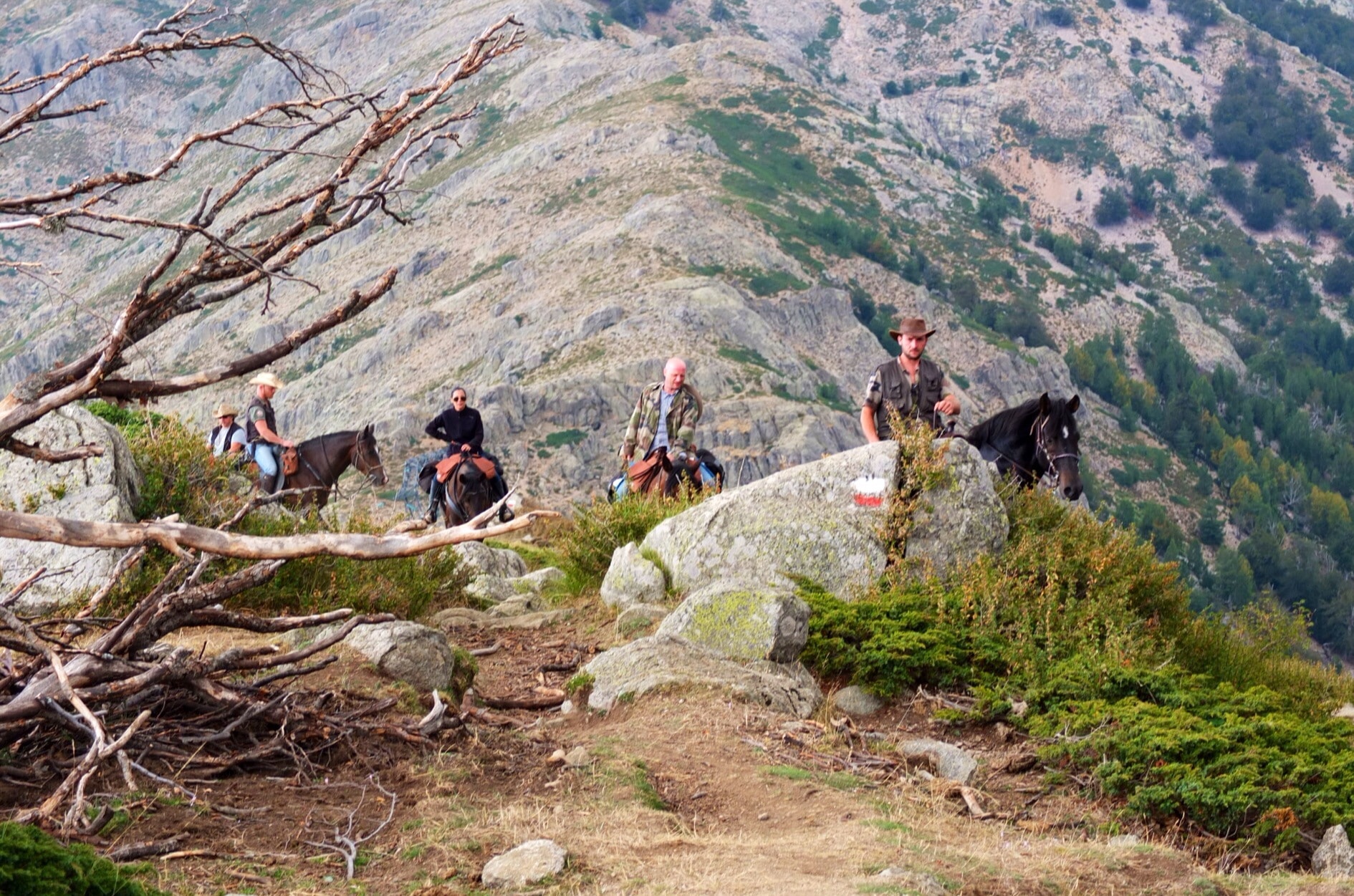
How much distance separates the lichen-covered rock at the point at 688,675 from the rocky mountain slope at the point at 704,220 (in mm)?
41280

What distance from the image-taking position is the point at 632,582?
10.5 metres

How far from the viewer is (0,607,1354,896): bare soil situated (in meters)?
4.72

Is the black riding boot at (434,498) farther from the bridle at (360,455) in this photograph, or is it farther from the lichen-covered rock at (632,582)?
the lichen-covered rock at (632,582)

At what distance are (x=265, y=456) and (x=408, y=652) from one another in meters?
10.9

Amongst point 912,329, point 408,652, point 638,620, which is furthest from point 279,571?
point 912,329

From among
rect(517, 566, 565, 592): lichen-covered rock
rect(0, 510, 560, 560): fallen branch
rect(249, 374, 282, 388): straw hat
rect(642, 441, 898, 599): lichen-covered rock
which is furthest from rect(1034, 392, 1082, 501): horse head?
rect(0, 510, 560, 560): fallen branch

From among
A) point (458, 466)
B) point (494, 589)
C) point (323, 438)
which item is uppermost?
point (494, 589)

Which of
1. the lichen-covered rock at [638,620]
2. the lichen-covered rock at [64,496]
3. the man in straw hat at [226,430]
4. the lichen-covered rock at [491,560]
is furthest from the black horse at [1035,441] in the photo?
the man in straw hat at [226,430]

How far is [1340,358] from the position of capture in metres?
142

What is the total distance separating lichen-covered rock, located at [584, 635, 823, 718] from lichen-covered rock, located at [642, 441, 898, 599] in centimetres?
141

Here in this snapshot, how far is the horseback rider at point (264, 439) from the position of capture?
16.9 meters

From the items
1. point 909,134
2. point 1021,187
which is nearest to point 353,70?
point 909,134

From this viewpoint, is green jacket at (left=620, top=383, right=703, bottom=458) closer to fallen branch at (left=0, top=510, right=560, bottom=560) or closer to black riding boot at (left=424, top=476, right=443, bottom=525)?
black riding boot at (left=424, top=476, right=443, bottom=525)

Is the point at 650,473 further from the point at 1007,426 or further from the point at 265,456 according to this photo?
the point at 265,456
